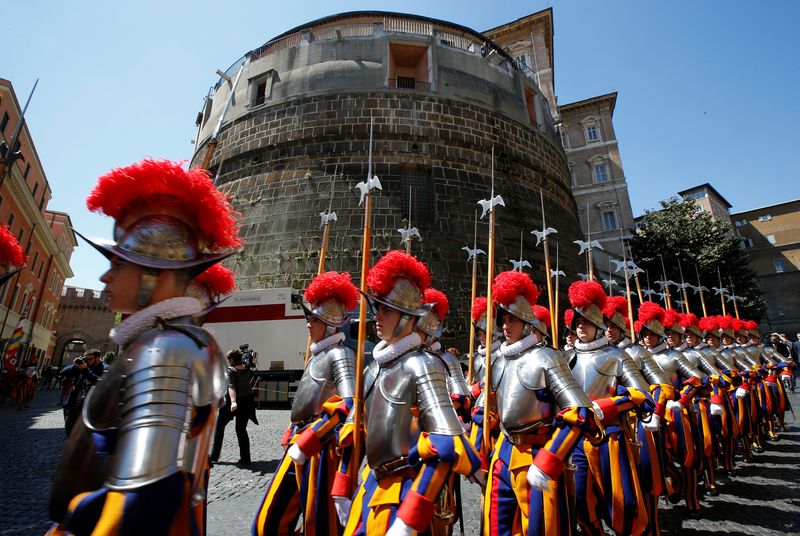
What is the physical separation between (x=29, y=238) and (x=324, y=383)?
28664 millimetres

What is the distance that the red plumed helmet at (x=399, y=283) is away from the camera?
278cm

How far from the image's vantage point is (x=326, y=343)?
369 centimetres

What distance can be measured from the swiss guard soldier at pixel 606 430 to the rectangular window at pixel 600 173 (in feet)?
121

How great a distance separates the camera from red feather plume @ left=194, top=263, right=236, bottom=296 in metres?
3.39

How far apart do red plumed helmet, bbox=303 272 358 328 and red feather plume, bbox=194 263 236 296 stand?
74cm

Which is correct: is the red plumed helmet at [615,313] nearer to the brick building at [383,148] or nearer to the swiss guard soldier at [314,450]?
the swiss guard soldier at [314,450]

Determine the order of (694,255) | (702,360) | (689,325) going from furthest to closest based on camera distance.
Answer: (694,255)
(689,325)
(702,360)

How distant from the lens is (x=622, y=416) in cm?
381

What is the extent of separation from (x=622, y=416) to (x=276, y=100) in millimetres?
18124

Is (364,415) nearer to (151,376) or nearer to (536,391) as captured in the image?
(536,391)

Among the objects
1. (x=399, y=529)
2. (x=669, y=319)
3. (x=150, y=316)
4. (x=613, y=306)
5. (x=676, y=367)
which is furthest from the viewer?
(x=669, y=319)

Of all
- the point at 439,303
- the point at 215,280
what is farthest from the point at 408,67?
the point at 215,280

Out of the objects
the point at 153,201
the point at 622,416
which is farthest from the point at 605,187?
the point at 153,201

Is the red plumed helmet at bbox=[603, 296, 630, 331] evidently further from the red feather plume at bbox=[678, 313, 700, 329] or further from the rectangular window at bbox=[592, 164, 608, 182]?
the rectangular window at bbox=[592, 164, 608, 182]
